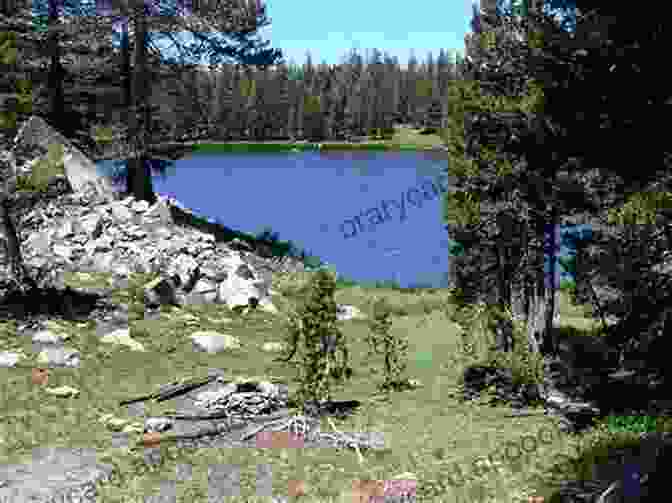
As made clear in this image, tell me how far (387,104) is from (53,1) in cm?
12546

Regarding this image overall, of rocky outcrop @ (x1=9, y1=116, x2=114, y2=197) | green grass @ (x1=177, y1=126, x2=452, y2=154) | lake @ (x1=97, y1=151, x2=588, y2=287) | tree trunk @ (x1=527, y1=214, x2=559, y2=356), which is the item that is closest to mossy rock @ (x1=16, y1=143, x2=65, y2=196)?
rocky outcrop @ (x1=9, y1=116, x2=114, y2=197)

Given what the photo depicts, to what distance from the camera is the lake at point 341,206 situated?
1328 inches

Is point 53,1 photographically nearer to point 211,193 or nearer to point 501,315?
point 501,315

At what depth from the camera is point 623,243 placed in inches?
350

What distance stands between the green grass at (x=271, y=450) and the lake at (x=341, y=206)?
5.84 meters

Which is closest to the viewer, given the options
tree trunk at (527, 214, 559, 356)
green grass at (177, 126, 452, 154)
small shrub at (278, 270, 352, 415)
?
small shrub at (278, 270, 352, 415)

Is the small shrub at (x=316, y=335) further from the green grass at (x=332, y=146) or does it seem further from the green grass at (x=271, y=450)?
the green grass at (x=332, y=146)

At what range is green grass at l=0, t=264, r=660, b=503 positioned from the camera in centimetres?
829

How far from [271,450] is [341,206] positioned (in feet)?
139

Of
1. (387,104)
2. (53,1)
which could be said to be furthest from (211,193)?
(387,104)

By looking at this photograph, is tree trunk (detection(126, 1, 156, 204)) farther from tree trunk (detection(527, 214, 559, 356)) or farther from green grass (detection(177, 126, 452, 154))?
green grass (detection(177, 126, 452, 154))

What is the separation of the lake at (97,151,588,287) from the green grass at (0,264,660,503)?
19.2 ft

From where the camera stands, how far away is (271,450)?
9.42 metres

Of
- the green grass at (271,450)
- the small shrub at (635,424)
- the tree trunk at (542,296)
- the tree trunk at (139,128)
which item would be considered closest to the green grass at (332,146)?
the tree trunk at (139,128)
